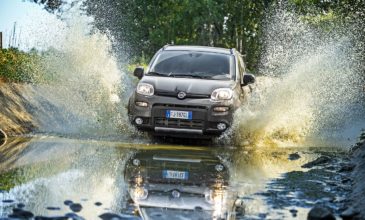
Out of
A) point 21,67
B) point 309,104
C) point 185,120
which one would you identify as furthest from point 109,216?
point 21,67

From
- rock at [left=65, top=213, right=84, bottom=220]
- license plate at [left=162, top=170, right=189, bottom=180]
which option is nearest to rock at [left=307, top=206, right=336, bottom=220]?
rock at [left=65, top=213, right=84, bottom=220]

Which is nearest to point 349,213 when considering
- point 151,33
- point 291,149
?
point 291,149

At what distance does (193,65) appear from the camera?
13.9 m

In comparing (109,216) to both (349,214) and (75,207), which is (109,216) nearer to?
(75,207)

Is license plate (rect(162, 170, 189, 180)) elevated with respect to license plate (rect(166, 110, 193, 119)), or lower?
lower

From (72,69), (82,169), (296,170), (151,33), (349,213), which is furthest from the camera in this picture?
A: (151,33)

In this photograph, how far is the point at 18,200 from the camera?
6.60 meters

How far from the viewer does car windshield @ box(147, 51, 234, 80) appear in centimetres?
1364

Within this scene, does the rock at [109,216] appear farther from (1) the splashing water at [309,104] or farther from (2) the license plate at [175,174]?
(1) the splashing water at [309,104]

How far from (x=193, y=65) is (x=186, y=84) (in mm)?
1105

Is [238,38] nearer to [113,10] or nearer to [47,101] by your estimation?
[113,10]

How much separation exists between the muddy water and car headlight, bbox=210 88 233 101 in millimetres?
905

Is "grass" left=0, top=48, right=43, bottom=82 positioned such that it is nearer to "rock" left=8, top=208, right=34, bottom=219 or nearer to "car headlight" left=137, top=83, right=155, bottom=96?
"car headlight" left=137, top=83, right=155, bottom=96

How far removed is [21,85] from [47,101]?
2.67ft
